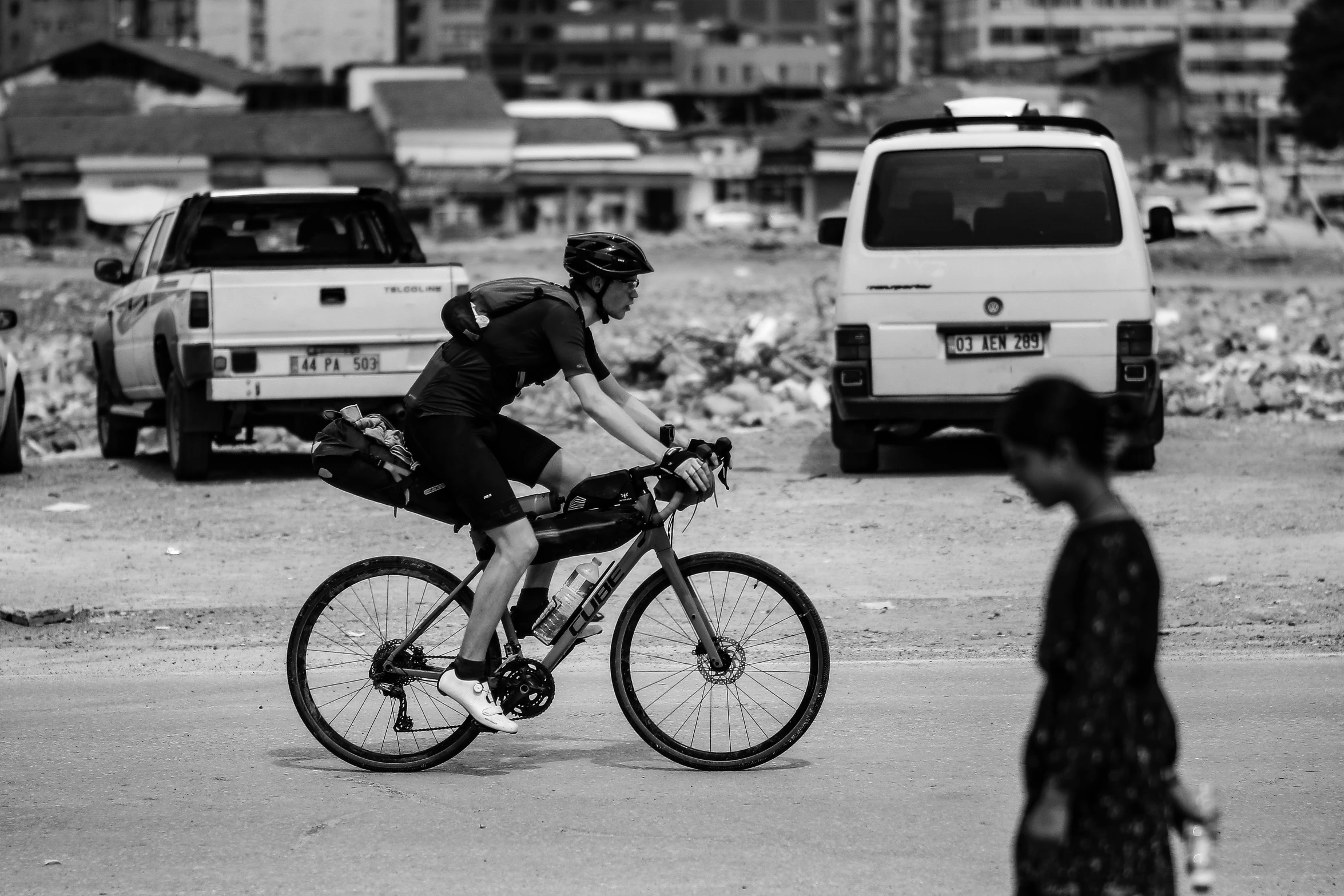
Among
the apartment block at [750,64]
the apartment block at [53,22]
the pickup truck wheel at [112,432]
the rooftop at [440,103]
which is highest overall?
the apartment block at [53,22]

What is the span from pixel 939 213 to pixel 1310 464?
3095mm

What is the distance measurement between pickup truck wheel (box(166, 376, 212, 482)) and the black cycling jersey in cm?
794

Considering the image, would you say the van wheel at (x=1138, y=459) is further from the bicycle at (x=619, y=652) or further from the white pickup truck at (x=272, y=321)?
the bicycle at (x=619, y=652)

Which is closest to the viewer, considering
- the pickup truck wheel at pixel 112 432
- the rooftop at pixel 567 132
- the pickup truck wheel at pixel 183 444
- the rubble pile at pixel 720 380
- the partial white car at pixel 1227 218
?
the pickup truck wheel at pixel 183 444

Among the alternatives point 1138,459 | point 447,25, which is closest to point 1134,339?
point 1138,459

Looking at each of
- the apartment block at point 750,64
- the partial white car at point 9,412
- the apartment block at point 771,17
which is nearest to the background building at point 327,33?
the apartment block at point 750,64

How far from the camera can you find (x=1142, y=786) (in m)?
3.35

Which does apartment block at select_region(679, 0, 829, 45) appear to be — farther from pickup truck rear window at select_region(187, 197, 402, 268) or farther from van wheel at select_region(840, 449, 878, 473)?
van wheel at select_region(840, 449, 878, 473)

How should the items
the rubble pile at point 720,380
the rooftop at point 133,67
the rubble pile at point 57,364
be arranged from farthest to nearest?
the rooftop at point 133,67 < the rubble pile at point 57,364 < the rubble pile at point 720,380

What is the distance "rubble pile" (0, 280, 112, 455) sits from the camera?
1941 centimetres

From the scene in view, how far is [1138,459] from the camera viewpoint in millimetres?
13125

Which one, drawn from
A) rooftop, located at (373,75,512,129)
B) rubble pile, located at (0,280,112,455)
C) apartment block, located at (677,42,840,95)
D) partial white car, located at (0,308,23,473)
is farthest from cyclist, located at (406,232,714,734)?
apartment block, located at (677,42,840,95)

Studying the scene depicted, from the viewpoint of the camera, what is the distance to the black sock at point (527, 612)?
20.6 feet

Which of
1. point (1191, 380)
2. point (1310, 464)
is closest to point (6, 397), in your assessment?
point (1310, 464)
